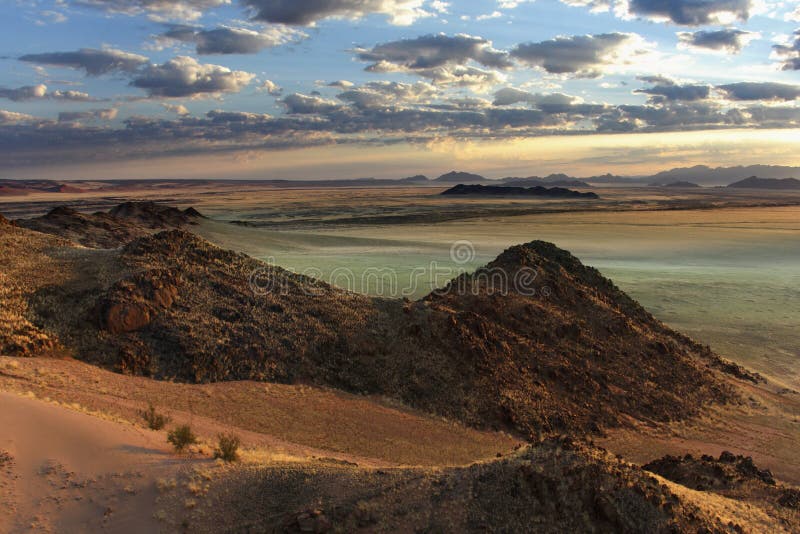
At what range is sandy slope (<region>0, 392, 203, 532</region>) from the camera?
545 centimetres

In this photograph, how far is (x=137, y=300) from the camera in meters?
12.1

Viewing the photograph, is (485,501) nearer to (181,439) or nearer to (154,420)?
(181,439)

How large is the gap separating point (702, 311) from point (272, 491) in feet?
67.4

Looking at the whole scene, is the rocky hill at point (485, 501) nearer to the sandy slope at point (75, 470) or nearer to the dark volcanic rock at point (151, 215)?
the sandy slope at point (75, 470)

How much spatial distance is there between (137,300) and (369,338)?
194 inches

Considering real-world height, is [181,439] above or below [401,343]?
above

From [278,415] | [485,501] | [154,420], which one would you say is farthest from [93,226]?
[485,501]

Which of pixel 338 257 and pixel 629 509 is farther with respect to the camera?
pixel 338 257

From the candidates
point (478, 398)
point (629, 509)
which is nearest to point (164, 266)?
point (478, 398)

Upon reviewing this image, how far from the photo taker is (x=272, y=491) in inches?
236

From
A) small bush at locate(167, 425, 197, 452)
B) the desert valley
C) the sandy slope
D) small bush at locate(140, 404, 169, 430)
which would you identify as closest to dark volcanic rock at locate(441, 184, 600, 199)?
the desert valley

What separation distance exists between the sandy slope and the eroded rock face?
434 centimetres

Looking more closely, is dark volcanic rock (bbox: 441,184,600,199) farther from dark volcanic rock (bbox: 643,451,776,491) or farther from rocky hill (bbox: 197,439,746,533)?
rocky hill (bbox: 197,439,746,533)

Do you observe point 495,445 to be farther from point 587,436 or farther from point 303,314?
point 303,314
